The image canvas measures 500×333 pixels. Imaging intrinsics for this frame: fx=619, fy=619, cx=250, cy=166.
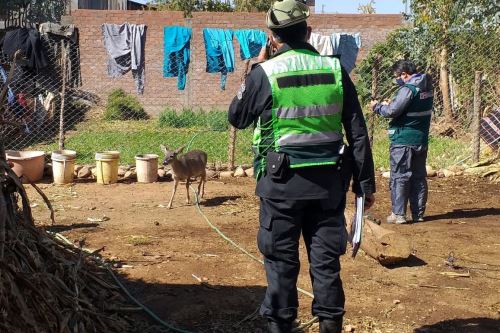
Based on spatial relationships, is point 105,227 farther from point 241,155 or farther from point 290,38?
point 241,155

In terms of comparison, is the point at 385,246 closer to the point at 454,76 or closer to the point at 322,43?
the point at 322,43

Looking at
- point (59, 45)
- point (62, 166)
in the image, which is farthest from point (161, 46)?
point (62, 166)

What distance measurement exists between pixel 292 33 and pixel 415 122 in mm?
4008

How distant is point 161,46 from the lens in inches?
643

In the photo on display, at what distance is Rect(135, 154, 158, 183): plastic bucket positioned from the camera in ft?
30.9

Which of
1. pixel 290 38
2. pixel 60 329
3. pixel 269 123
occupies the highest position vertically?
pixel 290 38

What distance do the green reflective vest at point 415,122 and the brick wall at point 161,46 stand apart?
9.72 m

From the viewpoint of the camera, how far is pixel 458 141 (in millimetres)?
12820

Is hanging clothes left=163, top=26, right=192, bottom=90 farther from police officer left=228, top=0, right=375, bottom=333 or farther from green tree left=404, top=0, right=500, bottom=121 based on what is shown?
police officer left=228, top=0, right=375, bottom=333

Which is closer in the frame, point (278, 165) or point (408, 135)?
point (278, 165)

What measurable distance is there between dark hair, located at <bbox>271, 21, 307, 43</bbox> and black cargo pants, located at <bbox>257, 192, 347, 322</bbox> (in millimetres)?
921

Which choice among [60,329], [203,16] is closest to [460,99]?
[203,16]

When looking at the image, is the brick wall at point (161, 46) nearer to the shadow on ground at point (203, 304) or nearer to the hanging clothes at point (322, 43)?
the hanging clothes at point (322, 43)

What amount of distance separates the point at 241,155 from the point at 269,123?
8.23 metres
